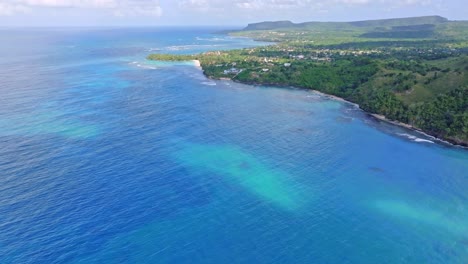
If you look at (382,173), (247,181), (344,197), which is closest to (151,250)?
(247,181)

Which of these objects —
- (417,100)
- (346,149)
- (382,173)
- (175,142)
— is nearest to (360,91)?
(417,100)

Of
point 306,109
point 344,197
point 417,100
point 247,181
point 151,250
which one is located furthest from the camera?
point 306,109

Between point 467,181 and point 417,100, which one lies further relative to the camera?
point 417,100

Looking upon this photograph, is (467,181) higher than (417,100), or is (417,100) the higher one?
(417,100)

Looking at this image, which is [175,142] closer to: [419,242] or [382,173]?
[382,173]

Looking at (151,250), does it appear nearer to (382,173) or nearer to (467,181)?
(382,173)

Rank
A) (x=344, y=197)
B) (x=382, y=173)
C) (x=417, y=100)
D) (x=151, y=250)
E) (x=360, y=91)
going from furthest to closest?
(x=360, y=91)
(x=417, y=100)
(x=382, y=173)
(x=344, y=197)
(x=151, y=250)
